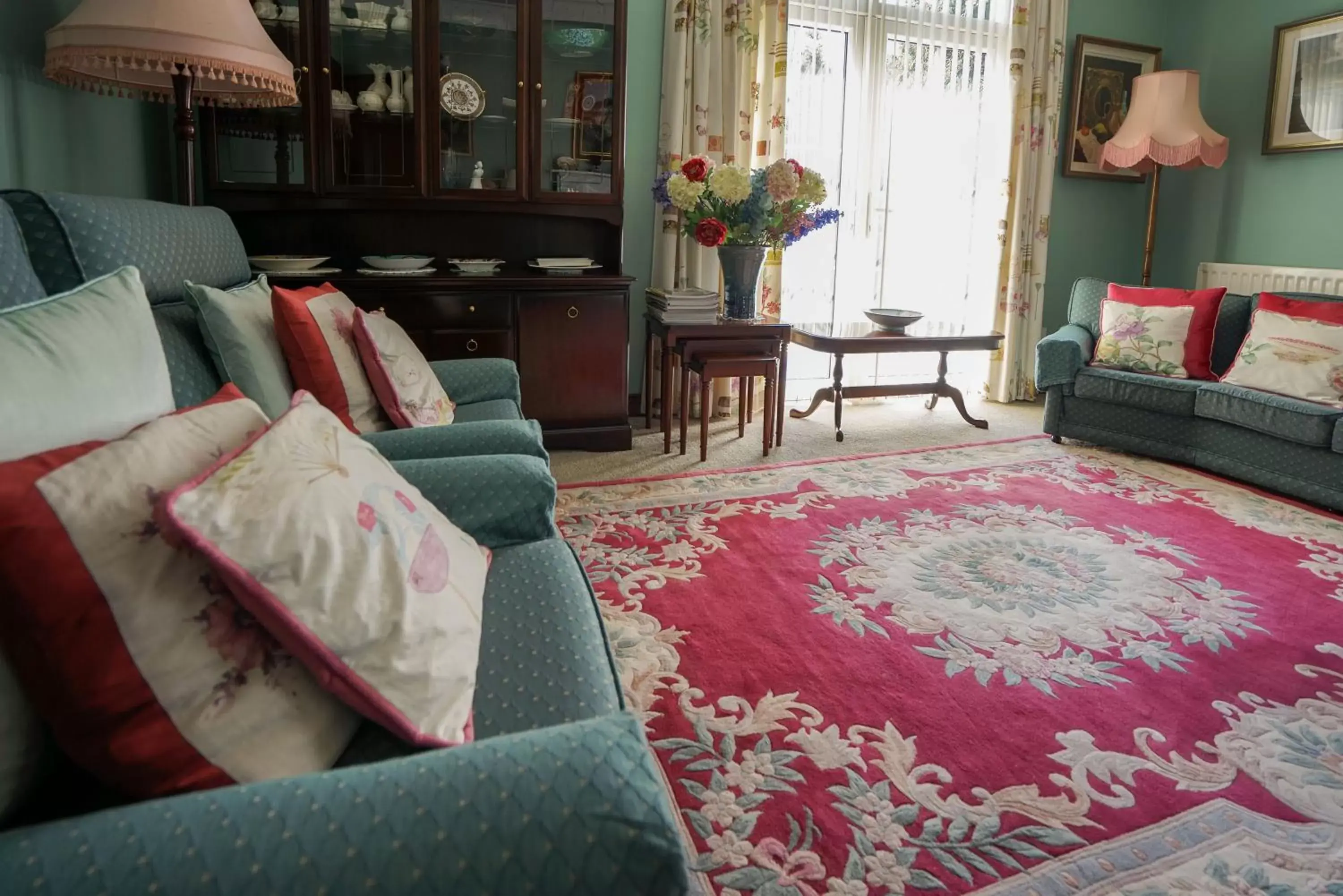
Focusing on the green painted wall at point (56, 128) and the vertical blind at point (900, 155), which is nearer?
the green painted wall at point (56, 128)

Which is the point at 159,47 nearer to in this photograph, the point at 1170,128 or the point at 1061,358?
the point at 1061,358

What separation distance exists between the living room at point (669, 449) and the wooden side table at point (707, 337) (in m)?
0.04

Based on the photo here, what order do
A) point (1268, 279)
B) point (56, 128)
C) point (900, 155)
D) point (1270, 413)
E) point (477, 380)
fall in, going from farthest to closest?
point (900, 155), point (1268, 279), point (1270, 413), point (477, 380), point (56, 128)

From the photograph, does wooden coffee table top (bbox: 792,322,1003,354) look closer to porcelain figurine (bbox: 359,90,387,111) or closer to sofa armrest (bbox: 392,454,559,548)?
porcelain figurine (bbox: 359,90,387,111)

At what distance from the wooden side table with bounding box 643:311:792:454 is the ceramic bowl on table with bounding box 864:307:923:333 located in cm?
45

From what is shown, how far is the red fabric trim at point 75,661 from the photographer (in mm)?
716

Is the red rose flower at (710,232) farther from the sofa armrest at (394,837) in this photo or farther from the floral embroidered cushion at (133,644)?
the sofa armrest at (394,837)

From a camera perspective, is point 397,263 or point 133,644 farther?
point 397,263

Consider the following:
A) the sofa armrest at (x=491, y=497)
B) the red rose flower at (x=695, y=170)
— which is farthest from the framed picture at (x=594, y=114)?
the sofa armrest at (x=491, y=497)

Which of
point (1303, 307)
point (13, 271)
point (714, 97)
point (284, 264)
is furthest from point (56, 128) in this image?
point (1303, 307)

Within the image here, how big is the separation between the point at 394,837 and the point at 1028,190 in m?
5.17

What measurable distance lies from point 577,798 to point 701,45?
13.4ft

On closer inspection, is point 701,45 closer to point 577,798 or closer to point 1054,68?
point 1054,68

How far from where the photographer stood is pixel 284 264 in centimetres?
331
